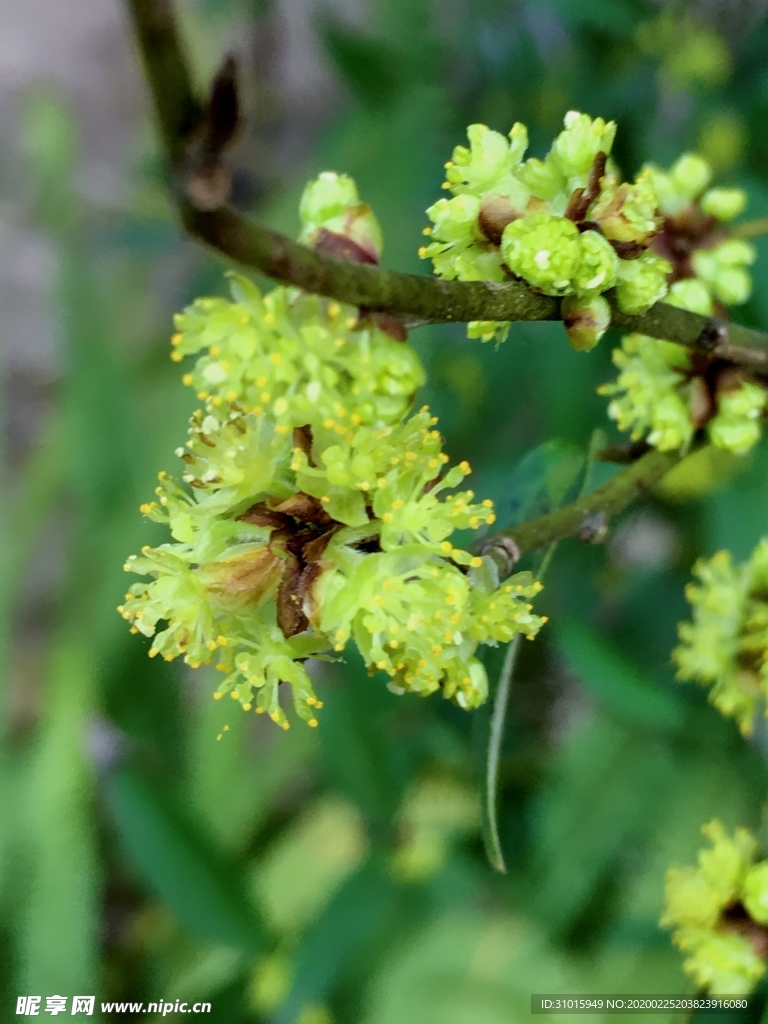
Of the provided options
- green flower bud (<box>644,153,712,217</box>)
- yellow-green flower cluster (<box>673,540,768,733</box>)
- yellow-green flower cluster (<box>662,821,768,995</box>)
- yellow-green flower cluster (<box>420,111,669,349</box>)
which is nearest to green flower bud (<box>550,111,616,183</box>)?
yellow-green flower cluster (<box>420,111,669,349</box>)

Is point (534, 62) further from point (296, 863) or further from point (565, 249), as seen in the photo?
point (296, 863)

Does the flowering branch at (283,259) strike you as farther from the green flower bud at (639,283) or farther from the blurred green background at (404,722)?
the blurred green background at (404,722)

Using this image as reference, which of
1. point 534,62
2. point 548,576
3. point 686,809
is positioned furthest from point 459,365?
point 686,809

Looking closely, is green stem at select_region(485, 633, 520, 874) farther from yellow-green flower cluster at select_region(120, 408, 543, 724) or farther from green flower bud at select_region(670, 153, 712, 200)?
green flower bud at select_region(670, 153, 712, 200)

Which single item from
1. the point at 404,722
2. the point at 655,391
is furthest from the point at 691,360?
the point at 404,722

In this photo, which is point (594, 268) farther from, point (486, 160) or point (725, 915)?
point (725, 915)
